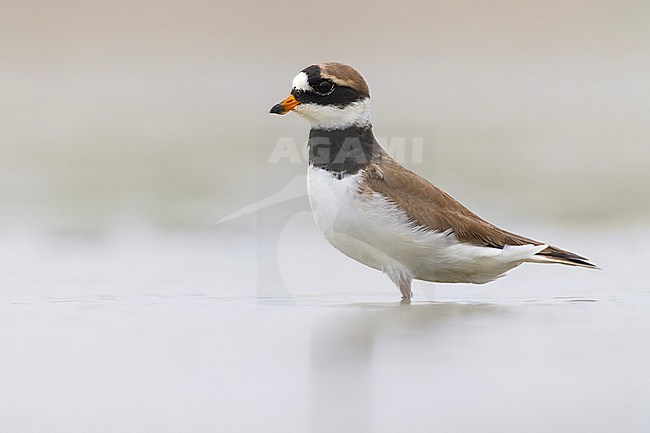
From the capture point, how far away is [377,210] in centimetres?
655

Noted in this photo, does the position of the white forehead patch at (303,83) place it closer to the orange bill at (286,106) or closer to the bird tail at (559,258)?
the orange bill at (286,106)

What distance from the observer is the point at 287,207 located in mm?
9500

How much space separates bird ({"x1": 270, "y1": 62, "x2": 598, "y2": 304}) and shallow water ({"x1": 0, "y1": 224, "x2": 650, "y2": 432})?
23cm

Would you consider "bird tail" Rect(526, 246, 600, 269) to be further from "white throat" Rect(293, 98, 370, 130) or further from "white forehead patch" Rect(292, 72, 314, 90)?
"white forehead patch" Rect(292, 72, 314, 90)

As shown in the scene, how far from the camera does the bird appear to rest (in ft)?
21.5

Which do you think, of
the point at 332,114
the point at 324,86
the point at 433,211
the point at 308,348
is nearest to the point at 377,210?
the point at 433,211

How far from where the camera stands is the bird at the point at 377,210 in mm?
6555

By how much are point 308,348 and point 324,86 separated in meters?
1.76

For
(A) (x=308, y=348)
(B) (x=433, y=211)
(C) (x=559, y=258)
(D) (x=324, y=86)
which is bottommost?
(A) (x=308, y=348)

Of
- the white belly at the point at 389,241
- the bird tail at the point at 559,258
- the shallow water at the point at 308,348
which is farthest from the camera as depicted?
the bird tail at the point at 559,258

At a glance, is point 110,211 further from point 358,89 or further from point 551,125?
point 551,125

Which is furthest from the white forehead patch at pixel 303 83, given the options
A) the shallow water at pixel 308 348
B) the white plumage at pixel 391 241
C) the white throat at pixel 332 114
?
the shallow water at pixel 308 348

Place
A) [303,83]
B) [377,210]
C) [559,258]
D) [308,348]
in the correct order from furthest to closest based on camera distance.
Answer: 1. [559,258]
2. [303,83]
3. [377,210]
4. [308,348]

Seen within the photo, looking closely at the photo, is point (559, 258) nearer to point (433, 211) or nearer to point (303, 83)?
point (433, 211)
